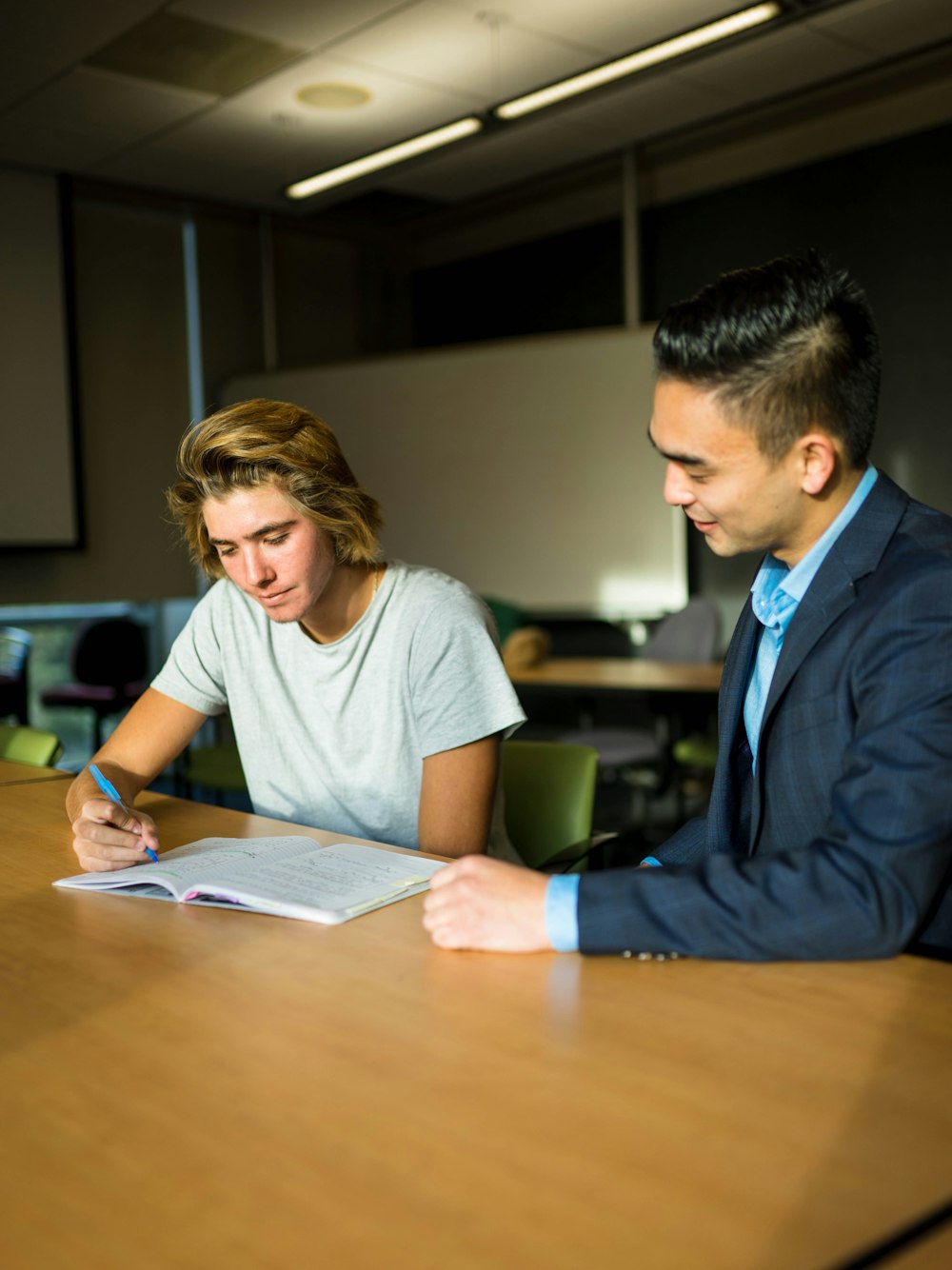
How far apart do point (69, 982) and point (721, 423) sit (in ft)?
2.74

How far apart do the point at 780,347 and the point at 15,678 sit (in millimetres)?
5146

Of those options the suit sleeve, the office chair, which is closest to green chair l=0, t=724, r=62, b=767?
the suit sleeve

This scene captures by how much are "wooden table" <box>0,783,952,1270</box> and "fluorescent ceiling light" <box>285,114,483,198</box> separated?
4161mm

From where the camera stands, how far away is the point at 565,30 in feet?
14.6

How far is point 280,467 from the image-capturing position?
172 centimetres

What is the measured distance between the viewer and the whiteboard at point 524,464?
5.71 meters

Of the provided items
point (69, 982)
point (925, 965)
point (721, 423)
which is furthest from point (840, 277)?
point (69, 982)

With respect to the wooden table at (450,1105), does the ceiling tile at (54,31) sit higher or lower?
higher

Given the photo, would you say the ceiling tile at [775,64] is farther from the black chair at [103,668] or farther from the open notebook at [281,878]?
the open notebook at [281,878]

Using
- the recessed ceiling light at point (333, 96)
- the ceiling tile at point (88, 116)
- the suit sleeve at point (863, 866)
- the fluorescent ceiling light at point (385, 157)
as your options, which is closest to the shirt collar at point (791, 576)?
the suit sleeve at point (863, 866)

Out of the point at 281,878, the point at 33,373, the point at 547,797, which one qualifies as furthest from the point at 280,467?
the point at 33,373

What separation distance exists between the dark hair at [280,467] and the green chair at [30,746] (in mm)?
980

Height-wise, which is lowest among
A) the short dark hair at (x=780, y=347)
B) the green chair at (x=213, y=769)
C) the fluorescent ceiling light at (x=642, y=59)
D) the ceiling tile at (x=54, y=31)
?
the green chair at (x=213, y=769)

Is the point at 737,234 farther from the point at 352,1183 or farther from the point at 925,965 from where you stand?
the point at 352,1183
